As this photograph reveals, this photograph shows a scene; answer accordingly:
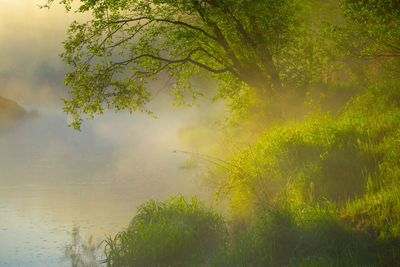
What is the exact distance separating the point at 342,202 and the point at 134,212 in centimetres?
1111

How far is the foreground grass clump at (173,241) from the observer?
1077 cm

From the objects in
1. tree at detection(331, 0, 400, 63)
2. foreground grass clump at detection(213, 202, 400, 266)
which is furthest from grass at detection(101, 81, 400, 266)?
tree at detection(331, 0, 400, 63)

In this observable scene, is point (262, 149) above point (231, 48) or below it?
below

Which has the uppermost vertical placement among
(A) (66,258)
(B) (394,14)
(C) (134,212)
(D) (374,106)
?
(B) (394,14)

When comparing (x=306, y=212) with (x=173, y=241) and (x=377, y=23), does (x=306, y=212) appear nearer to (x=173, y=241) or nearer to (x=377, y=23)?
(x=173, y=241)

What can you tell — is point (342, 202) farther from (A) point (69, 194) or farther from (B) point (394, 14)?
(A) point (69, 194)

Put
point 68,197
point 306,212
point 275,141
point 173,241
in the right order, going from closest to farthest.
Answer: point 306,212, point 173,241, point 275,141, point 68,197

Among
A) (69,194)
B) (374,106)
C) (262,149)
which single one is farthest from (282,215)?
(69,194)

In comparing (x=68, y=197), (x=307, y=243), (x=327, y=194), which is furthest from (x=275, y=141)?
(x=68, y=197)

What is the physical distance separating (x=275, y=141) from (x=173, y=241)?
741cm

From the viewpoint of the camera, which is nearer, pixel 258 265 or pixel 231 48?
pixel 258 265

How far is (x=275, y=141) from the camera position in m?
16.6

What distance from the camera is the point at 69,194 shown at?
82.4 feet

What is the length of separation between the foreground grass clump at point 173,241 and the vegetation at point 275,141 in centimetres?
4
